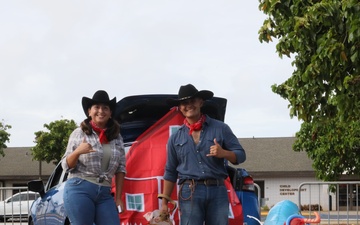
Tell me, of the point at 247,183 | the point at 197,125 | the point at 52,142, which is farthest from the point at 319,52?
the point at 52,142

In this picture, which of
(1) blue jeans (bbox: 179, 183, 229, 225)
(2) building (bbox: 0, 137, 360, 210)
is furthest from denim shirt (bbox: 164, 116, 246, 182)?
(2) building (bbox: 0, 137, 360, 210)

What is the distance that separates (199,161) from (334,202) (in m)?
6.27

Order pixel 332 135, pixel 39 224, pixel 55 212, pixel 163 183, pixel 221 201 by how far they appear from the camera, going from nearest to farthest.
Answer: pixel 221 201 < pixel 163 183 < pixel 55 212 < pixel 39 224 < pixel 332 135

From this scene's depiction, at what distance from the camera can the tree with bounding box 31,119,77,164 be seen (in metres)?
49.1

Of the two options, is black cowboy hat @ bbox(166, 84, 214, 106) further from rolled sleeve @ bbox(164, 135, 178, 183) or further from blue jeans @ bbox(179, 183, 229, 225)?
blue jeans @ bbox(179, 183, 229, 225)

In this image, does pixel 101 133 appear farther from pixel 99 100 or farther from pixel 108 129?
pixel 99 100

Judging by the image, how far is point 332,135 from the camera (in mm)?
37938

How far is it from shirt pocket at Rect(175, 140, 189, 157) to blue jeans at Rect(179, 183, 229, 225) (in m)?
0.28

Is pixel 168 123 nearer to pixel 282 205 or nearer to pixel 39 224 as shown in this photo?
pixel 282 205

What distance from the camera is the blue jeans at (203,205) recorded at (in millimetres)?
6516

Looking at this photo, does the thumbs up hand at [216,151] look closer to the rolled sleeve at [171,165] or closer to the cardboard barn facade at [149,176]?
the rolled sleeve at [171,165]

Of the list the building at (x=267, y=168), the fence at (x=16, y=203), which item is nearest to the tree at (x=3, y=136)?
the building at (x=267, y=168)

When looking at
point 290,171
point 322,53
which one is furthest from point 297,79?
point 290,171

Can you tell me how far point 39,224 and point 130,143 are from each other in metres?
2.05
